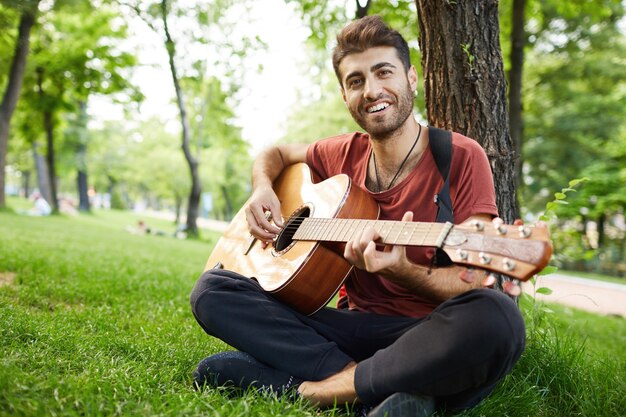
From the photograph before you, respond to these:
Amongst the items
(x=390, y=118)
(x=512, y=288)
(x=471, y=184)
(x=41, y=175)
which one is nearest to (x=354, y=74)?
(x=390, y=118)

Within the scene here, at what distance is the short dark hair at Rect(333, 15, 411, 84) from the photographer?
2707mm

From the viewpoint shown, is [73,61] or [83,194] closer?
[73,61]

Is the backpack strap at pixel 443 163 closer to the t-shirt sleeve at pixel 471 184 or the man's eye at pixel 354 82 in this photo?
the t-shirt sleeve at pixel 471 184

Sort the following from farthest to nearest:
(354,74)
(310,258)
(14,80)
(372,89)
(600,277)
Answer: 1. (600,277)
2. (14,80)
3. (354,74)
4. (372,89)
5. (310,258)

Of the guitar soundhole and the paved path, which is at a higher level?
the guitar soundhole

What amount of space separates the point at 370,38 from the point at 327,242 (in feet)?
3.82

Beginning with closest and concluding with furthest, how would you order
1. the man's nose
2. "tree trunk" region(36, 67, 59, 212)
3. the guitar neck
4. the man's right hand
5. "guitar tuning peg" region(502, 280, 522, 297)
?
"guitar tuning peg" region(502, 280, 522, 297) < the guitar neck < the man's nose < the man's right hand < "tree trunk" region(36, 67, 59, 212)

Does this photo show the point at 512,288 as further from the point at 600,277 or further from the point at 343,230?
the point at 600,277

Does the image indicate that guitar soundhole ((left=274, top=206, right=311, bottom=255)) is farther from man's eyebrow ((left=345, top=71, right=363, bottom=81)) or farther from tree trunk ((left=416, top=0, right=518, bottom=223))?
tree trunk ((left=416, top=0, right=518, bottom=223))

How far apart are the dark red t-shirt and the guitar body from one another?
0.54ft

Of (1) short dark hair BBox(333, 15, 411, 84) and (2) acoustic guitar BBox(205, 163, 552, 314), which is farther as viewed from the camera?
(1) short dark hair BBox(333, 15, 411, 84)

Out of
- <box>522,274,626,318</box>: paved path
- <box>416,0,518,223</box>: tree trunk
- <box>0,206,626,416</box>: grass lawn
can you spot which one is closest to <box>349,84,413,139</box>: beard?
<box>416,0,518,223</box>: tree trunk

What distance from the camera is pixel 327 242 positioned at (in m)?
2.47

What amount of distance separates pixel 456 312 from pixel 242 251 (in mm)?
1530
